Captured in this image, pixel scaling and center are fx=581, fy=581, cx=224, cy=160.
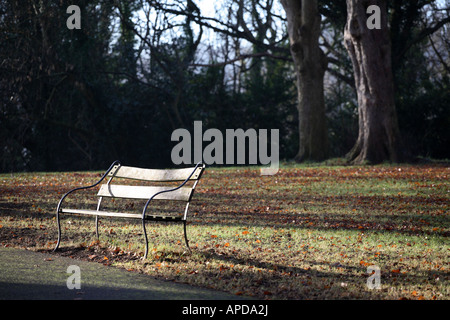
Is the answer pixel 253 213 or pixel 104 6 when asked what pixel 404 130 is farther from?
pixel 253 213

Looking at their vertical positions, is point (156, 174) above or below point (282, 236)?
above

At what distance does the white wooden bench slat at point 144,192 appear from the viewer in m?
7.11

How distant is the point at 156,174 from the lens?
7652 mm

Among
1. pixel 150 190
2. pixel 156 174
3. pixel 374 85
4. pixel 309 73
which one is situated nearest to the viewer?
pixel 150 190

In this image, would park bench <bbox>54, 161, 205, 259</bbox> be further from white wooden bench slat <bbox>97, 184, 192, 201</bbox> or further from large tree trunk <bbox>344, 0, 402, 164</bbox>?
large tree trunk <bbox>344, 0, 402, 164</bbox>

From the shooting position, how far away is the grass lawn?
19.2ft

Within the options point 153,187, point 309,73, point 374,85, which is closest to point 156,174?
point 153,187

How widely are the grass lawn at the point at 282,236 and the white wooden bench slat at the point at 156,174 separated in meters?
0.90

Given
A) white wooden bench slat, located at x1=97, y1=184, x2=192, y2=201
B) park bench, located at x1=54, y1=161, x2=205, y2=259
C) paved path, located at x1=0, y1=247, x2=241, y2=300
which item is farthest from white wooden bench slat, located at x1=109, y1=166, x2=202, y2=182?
paved path, located at x1=0, y1=247, x2=241, y2=300

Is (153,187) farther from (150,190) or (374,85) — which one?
(374,85)

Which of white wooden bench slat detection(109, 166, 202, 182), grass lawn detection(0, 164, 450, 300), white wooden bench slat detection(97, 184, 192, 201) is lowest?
grass lawn detection(0, 164, 450, 300)

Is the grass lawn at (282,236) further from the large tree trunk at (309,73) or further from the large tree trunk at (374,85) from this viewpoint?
the large tree trunk at (309,73)

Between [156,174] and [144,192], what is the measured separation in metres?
0.35
